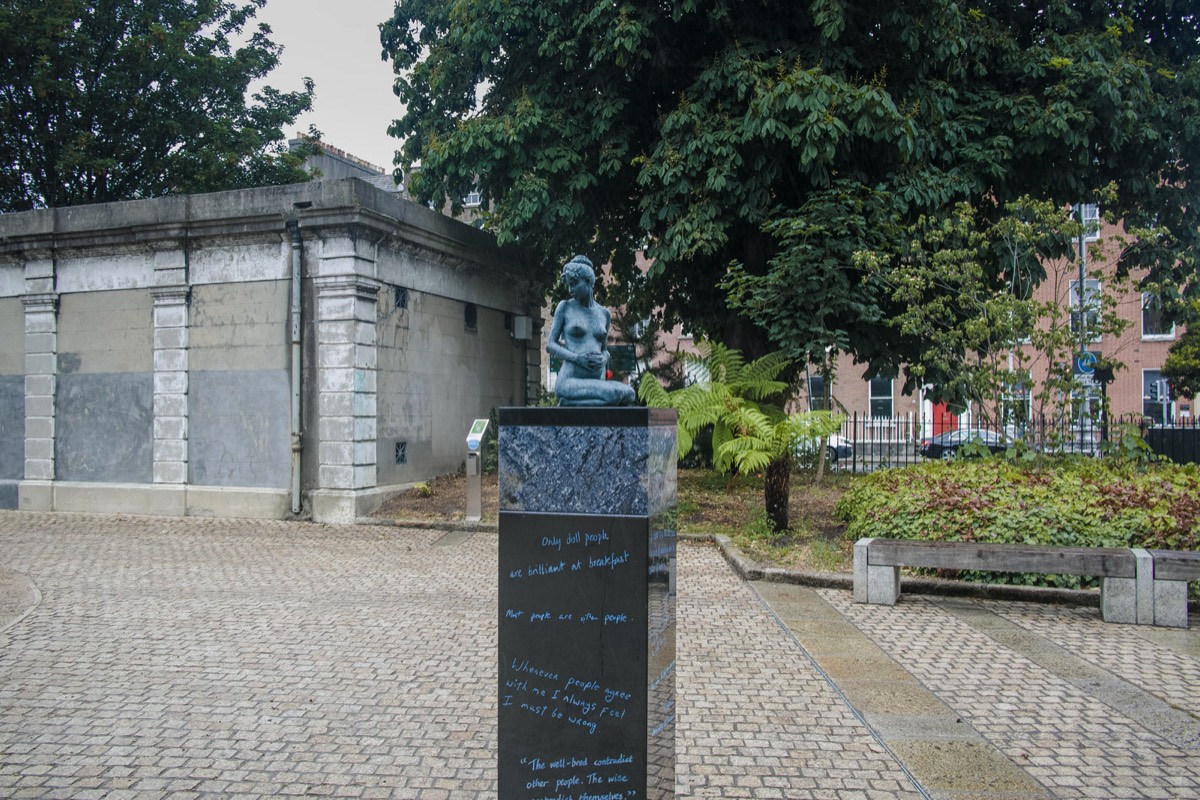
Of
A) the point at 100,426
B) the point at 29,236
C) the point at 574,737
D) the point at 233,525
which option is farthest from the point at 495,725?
the point at 29,236

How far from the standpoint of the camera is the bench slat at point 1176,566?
7125 millimetres

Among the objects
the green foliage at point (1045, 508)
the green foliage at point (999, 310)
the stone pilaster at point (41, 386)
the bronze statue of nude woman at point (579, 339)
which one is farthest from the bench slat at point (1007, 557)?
the stone pilaster at point (41, 386)

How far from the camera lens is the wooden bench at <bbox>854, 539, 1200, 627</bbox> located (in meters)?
7.24

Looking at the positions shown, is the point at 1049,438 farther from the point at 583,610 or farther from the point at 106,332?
the point at 106,332

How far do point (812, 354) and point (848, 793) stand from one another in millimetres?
9647

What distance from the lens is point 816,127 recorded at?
11.4m

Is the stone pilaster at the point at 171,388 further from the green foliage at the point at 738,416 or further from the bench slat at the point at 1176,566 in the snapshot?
the bench slat at the point at 1176,566

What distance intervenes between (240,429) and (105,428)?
285cm

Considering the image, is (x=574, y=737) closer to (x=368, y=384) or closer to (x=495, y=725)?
(x=495, y=725)

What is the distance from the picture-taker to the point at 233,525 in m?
13.0

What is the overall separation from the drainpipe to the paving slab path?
4027 millimetres

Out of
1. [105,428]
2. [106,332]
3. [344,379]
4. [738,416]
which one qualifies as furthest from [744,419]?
[106,332]

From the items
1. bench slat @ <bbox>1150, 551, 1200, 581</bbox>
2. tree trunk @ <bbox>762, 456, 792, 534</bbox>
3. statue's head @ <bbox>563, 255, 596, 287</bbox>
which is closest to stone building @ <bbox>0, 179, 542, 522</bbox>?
tree trunk @ <bbox>762, 456, 792, 534</bbox>

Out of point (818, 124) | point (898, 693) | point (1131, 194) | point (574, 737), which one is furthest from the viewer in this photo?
point (1131, 194)
